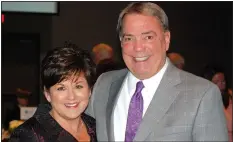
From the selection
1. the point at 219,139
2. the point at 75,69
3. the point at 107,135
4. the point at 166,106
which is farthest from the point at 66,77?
the point at 219,139

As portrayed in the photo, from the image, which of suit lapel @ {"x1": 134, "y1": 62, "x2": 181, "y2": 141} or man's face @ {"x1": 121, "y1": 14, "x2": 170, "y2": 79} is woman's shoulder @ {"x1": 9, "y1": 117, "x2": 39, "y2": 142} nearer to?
suit lapel @ {"x1": 134, "y1": 62, "x2": 181, "y2": 141}

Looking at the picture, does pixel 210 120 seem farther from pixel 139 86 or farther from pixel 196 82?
pixel 139 86

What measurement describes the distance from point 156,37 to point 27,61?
263 inches

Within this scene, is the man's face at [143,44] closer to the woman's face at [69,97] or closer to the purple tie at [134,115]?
the purple tie at [134,115]

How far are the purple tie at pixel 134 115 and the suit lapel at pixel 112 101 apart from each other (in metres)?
0.10

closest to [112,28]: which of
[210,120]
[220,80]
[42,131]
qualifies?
[220,80]

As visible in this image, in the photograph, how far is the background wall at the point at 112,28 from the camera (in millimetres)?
8625

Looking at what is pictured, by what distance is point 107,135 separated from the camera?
94.2 inches

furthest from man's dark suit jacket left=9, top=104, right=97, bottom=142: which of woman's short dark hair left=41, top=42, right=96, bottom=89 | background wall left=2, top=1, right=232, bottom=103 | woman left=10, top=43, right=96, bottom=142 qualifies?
background wall left=2, top=1, right=232, bottom=103

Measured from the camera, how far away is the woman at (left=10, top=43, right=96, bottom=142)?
2.33 metres

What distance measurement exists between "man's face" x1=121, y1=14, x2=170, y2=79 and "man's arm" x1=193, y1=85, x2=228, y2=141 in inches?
14.2

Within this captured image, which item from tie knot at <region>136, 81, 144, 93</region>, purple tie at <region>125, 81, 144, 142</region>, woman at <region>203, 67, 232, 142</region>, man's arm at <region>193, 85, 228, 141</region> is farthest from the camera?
woman at <region>203, 67, 232, 142</region>

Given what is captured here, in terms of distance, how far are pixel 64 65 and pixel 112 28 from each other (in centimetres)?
647

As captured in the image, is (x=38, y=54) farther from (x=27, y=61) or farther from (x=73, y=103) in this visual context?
(x=73, y=103)
